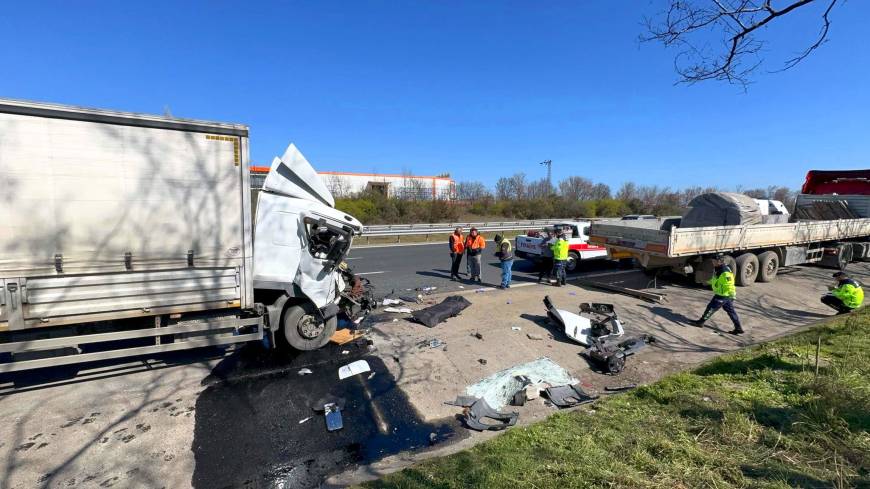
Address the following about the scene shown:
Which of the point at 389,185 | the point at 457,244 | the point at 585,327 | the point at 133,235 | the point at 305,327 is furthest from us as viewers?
the point at 389,185

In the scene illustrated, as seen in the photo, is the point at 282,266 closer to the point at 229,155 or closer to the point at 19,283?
the point at 229,155

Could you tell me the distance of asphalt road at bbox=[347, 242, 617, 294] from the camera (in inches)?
430

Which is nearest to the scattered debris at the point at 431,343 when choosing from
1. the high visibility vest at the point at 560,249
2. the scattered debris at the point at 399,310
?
the scattered debris at the point at 399,310

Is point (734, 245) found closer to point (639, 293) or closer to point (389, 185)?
point (639, 293)

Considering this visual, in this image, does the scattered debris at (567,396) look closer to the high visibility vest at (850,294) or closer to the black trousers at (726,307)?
the black trousers at (726,307)

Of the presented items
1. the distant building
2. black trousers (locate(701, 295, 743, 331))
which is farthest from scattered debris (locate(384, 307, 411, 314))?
the distant building

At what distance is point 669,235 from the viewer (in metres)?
8.71

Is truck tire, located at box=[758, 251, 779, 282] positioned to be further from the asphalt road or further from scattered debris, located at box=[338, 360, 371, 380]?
scattered debris, located at box=[338, 360, 371, 380]

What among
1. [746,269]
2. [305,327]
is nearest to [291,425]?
[305,327]

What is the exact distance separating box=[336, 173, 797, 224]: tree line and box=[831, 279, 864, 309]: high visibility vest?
53.1ft

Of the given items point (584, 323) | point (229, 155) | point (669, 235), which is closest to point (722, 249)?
point (669, 235)

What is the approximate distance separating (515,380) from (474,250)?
6.16 metres

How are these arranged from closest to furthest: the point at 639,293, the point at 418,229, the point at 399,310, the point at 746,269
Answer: the point at 399,310, the point at 639,293, the point at 746,269, the point at 418,229

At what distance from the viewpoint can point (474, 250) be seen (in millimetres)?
11023
